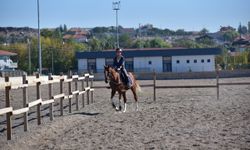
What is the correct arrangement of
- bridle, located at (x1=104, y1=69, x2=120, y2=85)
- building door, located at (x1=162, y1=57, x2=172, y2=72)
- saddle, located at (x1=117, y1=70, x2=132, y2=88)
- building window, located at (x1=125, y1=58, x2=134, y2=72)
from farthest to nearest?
building window, located at (x1=125, y1=58, x2=134, y2=72), building door, located at (x1=162, y1=57, x2=172, y2=72), saddle, located at (x1=117, y1=70, x2=132, y2=88), bridle, located at (x1=104, y1=69, x2=120, y2=85)

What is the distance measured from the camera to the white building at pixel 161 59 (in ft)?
259

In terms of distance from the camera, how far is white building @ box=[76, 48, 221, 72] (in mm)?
78938

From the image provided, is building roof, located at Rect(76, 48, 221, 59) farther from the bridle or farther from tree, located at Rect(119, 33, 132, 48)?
tree, located at Rect(119, 33, 132, 48)

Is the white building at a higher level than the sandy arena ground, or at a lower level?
higher

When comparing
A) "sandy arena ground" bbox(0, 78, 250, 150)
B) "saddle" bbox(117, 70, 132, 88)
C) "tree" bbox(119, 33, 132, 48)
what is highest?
"tree" bbox(119, 33, 132, 48)

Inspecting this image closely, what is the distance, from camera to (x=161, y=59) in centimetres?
8025

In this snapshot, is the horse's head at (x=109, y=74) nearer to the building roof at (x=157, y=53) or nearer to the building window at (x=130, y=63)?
the building roof at (x=157, y=53)

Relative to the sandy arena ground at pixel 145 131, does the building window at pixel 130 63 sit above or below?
above

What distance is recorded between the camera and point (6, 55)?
3780 inches

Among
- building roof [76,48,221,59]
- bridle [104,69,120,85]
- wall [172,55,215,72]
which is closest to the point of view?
bridle [104,69,120,85]

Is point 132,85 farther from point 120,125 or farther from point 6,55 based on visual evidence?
point 6,55

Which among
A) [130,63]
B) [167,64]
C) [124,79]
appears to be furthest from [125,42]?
[124,79]

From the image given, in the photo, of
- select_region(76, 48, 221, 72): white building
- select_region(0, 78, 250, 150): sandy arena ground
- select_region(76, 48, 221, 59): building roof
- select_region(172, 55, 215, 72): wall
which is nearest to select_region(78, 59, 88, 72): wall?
select_region(76, 48, 221, 72): white building

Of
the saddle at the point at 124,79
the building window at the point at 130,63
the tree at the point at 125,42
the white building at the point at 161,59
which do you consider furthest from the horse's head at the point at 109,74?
the tree at the point at 125,42
